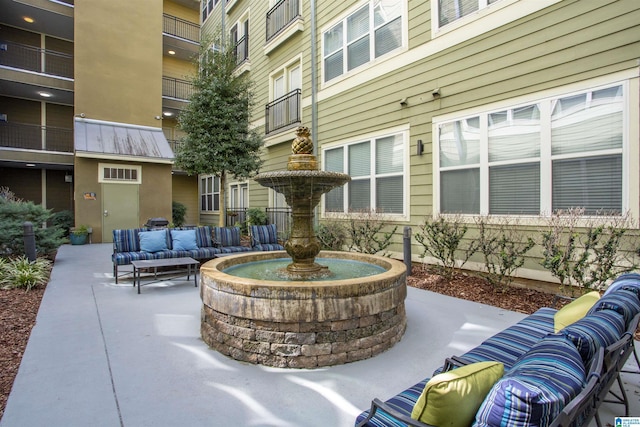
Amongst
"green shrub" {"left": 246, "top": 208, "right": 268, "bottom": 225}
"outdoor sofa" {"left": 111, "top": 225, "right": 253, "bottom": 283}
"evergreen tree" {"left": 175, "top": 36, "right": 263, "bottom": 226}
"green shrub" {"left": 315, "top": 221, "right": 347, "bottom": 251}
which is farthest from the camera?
"green shrub" {"left": 246, "top": 208, "right": 268, "bottom": 225}

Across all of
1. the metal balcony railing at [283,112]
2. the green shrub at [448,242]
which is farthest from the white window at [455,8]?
the metal balcony railing at [283,112]

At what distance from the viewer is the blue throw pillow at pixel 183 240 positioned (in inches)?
299

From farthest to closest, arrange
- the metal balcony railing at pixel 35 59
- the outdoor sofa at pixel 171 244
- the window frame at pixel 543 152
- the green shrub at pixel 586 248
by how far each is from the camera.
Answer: the metal balcony railing at pixel 35 59
the outdoor sofa at pixel 171 244
the window frame at pixel 543 152
the green shrub at pixel 586 248

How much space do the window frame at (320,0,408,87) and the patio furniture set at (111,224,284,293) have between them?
461 cm

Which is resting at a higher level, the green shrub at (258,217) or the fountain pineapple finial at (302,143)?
the fountain pineapple finial at (302,143)

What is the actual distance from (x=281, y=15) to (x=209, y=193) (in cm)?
966

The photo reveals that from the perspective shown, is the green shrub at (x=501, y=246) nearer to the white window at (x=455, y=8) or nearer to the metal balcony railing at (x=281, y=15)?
the white window at (x=455, y=8)

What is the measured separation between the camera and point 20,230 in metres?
7.93

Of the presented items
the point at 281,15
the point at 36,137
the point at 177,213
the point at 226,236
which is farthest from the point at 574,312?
the point at 36,137

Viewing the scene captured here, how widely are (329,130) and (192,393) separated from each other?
8067mm

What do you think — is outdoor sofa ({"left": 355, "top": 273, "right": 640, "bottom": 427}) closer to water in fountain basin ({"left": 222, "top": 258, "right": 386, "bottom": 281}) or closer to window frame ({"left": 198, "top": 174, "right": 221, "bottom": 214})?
water in fountain basin ({"left": 222, "top": 258, "right": 386, "bottom": 281})

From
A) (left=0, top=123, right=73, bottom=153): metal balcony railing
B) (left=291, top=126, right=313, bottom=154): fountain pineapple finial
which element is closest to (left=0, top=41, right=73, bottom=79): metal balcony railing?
(left=0, top=123, right=73, bottom=153): metal balcony railing

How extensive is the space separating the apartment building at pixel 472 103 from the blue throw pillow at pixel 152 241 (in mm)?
4388

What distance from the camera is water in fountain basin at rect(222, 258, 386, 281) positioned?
183 inches
